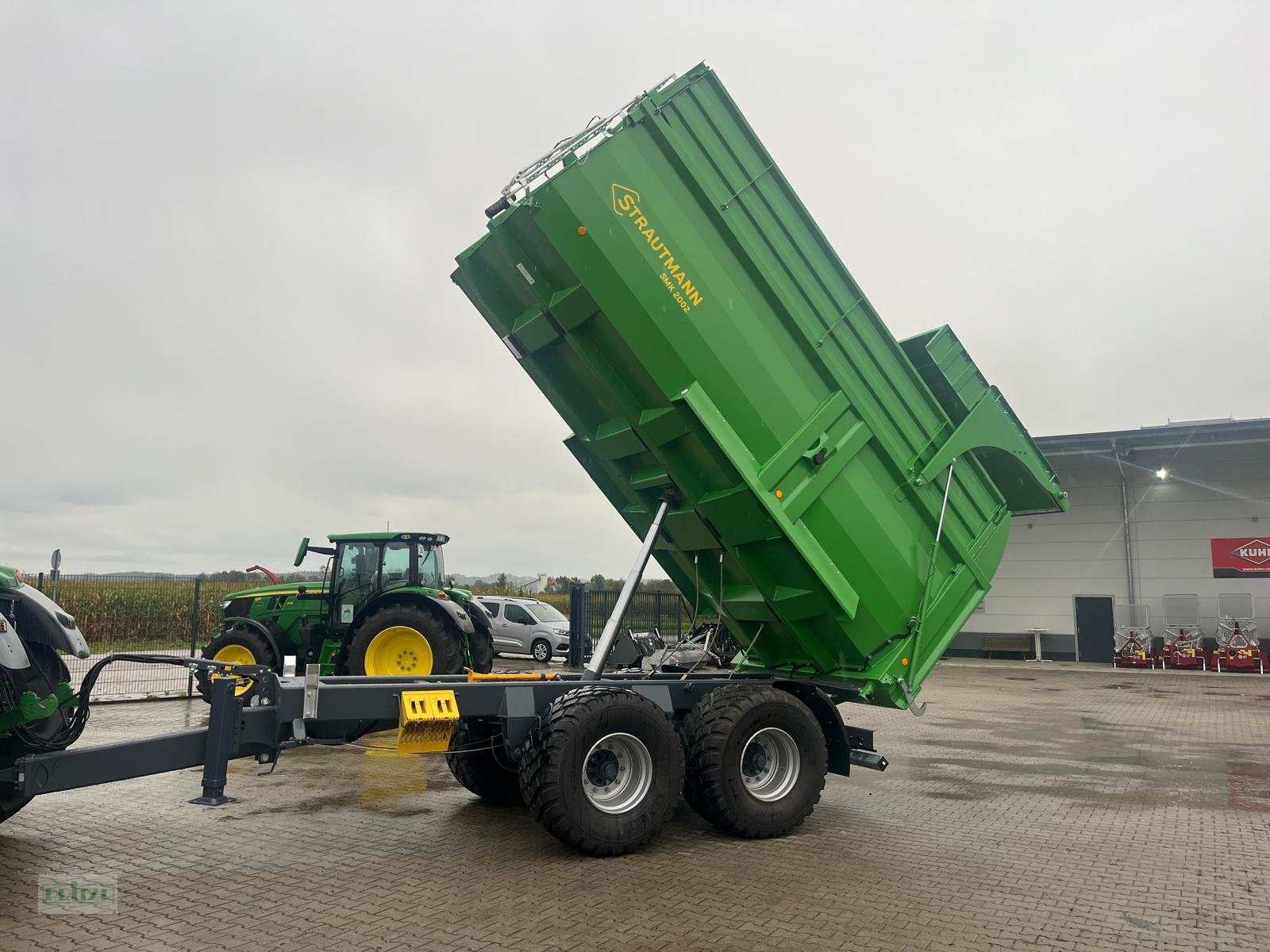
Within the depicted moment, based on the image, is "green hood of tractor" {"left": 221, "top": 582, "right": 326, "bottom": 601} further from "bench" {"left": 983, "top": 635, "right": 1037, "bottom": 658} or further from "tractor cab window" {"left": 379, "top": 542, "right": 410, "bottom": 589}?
"bench" {"left": 983, "top": 635, "right": 1037, "bottom": 658}

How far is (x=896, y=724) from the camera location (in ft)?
40.8

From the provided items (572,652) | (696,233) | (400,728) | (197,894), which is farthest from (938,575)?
(572,652)

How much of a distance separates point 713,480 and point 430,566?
6.90 meters

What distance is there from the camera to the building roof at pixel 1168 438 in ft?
69.1

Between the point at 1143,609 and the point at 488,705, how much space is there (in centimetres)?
2324

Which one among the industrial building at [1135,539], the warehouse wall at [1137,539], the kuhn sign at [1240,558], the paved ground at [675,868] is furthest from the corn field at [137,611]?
the kuhn sign at [1240,558]

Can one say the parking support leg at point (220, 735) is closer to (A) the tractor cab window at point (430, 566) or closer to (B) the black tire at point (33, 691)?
(B) the black tire at point (33, 691)

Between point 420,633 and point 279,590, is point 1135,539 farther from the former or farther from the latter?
point 279,590

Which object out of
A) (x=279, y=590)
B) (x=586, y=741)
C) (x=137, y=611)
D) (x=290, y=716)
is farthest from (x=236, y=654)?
(x=137, y=611)

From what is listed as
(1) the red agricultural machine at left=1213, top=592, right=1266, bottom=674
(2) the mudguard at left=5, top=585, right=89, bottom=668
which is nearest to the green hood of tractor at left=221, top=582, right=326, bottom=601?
(2) the mudguard at left=5, top=585, right=89, bottom=668

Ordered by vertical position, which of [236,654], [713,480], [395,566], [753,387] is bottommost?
[236,654]

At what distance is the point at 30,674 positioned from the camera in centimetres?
494

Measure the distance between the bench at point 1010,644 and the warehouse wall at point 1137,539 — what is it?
17 cm

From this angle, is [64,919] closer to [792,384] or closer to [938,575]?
[792,384]
